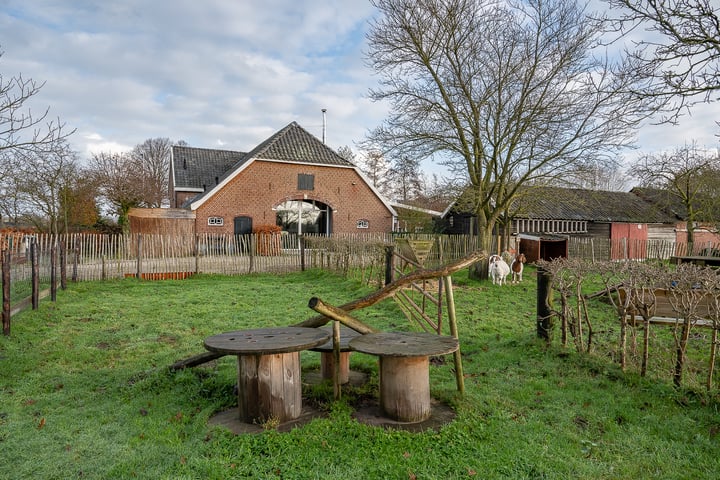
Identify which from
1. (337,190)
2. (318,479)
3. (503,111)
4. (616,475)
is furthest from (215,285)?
(337,190)

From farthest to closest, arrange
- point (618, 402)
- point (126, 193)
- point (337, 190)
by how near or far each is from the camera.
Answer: point (126, 193)
point (337, 190)
point (618, 402)

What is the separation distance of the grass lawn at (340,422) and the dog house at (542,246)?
13.6 meters

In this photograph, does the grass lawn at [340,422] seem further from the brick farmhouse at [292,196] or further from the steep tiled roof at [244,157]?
the steep tiled roof at [244,157]

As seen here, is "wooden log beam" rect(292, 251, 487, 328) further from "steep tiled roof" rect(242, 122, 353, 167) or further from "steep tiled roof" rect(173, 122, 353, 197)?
"steep tiled roof" rect(242, 122, 353, 167)

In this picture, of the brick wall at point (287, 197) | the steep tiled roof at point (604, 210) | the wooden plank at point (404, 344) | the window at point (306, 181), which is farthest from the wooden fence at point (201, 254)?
the steep tiled roof at point (604, 210)

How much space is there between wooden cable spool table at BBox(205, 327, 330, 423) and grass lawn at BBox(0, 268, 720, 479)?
0.96ft

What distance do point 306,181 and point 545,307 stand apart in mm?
21449

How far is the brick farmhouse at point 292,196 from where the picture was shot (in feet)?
80.3

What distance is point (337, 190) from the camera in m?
27.4

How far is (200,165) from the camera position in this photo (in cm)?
3219

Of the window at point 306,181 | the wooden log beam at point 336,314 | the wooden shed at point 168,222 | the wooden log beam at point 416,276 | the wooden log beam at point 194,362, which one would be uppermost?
the window at point 306,181

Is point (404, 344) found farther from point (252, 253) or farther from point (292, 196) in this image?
point (292, 196)

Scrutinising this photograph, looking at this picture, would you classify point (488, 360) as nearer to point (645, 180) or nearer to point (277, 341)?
point (277, 341)

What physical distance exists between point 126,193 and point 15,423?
98.2 ft
